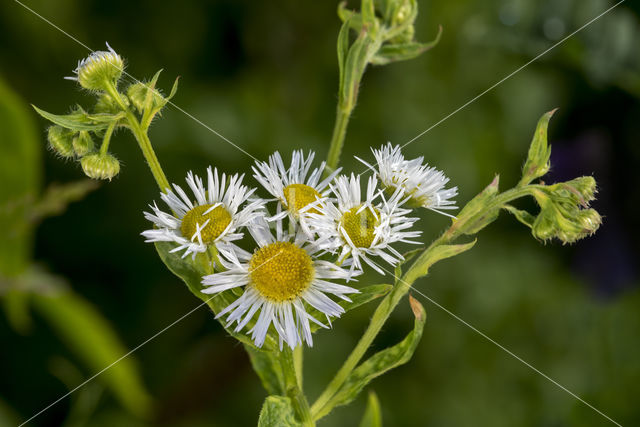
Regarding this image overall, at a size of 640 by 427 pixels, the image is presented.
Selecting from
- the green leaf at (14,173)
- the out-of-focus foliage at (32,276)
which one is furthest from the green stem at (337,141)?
the green leaf at (14,173)

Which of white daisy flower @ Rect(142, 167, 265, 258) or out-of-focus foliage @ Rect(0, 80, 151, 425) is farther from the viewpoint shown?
out-of-focus foliage @ Rect(0, 80, 151, 425)

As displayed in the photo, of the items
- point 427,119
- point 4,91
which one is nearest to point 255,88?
point 427,119

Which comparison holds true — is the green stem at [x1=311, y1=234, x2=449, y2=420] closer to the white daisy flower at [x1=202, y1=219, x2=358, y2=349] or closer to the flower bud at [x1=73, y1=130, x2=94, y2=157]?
the white daisy flower at [x1=202, y1=219, x2=358, y2=349]

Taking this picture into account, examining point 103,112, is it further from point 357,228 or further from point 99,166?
point 357,228

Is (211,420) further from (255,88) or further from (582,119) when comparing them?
(582,119)

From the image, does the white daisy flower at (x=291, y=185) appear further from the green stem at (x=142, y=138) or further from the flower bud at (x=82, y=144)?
the flower bud at (x=82, y=144)

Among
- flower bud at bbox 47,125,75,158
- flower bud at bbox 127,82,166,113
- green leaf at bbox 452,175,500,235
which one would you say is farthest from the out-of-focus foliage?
green leaf at bbox 452,175,500,235
